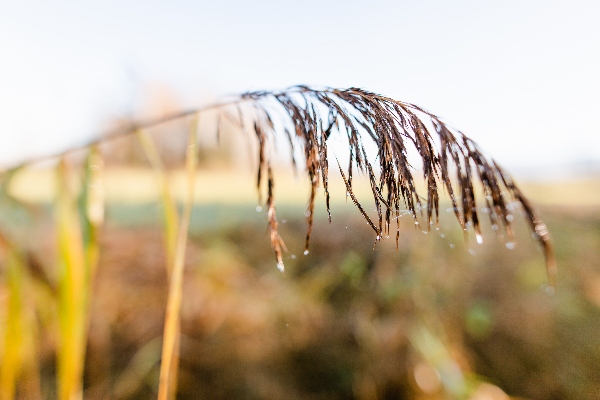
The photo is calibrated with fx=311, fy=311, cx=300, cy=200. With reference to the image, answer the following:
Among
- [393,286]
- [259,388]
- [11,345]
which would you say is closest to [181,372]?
[259,388]

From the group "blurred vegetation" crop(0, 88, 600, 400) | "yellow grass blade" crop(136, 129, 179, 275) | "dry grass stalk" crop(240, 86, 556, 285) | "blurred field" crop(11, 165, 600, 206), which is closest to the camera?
"dry grass stalk" crop(240, 86, 556, 285)

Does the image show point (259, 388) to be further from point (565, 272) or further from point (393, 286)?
point (565, 272)

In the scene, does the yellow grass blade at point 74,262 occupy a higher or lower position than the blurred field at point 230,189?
higher

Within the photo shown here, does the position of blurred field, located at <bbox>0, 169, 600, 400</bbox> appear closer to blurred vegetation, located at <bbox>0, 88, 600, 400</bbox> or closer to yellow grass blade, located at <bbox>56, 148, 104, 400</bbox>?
blurred vegetation, located at <bbox>0, 88, 600, 400</bbox>

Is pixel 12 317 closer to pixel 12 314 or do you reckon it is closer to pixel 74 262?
pixel 12 314

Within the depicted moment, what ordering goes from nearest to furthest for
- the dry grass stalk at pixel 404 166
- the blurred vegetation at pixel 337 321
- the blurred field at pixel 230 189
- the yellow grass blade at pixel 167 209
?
the dry grass stalk at pixel 404 166 → the yellow grass blade at pixel 167 209 → the blurred vegetation at pixel 337 321 → the blurred field at pixel 230 189

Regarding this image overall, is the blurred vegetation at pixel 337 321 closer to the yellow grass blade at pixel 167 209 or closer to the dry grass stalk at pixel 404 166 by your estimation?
the yellow grass blade at pixel 167 209

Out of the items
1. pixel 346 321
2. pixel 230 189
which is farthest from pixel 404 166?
pixel 230 189

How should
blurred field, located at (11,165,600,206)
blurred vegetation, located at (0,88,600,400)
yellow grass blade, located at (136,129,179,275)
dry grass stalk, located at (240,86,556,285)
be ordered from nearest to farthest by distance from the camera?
dry grass stalk, located at (240,86,556,285)
yellow grass blade, located at (136,129,179,275)
blurred vegetation, located at (0,88,600,400)
blurred field, located at (11,165,600,206)

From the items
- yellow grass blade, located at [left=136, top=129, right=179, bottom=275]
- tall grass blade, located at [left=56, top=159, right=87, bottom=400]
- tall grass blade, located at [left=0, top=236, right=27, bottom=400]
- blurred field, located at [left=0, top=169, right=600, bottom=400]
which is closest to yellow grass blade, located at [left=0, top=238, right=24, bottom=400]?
tall grass blade, located at [left=0, top=236, right=27, bottom=400]

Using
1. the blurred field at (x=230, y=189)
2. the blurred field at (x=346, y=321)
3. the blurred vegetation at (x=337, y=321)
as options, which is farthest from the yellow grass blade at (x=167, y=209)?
the blurred field at (x=230, y=189)

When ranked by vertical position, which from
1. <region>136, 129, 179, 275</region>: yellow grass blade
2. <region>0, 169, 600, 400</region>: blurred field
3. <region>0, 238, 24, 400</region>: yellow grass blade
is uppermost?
<region>136, 129, 179, 275</region>: yellow grass blade
